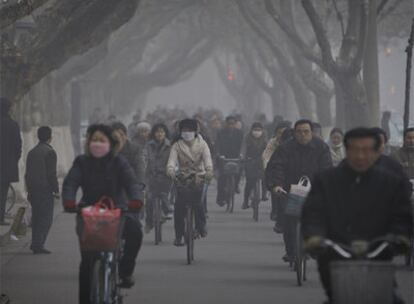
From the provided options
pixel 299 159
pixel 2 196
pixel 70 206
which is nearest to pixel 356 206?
pixel 70 206

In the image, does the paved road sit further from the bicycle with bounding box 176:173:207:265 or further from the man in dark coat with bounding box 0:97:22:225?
the man in dark coat with bounding box 0:97:22:225

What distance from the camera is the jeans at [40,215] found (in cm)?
1836

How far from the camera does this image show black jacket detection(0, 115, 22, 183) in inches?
851

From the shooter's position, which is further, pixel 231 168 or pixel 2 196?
pixel 231 168

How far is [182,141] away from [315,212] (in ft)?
31.2

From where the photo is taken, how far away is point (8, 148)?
2175 cm

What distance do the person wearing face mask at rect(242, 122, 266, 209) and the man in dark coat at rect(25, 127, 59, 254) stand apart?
7560 mm

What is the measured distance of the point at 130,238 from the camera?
453 inches

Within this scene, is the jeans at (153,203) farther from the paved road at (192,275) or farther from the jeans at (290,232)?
the jeans at (290,232)

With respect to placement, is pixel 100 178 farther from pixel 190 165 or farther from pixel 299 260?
pixel 190 165

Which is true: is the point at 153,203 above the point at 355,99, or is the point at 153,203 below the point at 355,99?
below

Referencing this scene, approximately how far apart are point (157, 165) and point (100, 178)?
8.82 m

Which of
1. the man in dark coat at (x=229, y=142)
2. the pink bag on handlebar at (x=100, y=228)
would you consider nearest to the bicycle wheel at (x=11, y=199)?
the man in dark coat at (x=229, y=142)

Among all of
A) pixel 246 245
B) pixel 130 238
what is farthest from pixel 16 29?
pixel 130 238
